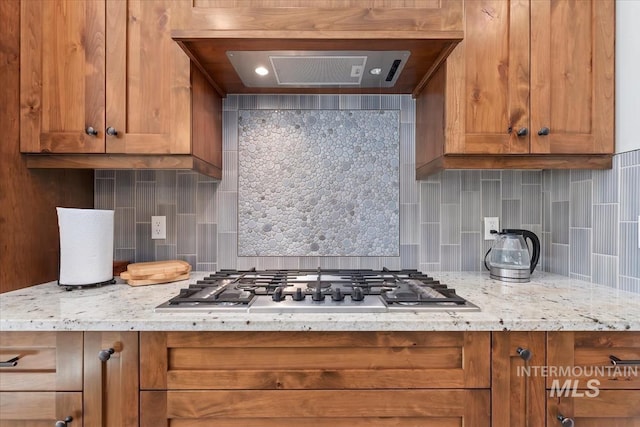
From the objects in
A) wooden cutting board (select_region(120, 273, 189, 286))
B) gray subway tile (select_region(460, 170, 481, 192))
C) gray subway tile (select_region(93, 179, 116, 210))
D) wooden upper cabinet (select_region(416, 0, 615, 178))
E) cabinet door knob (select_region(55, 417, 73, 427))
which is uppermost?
wooden upper cabinet (select_region(416, 0, 615, 178))

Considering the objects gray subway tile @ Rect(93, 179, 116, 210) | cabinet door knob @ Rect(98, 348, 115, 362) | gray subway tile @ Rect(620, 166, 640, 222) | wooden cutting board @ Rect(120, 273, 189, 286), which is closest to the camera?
cabinet door knob @ Rect(98, 348, 115, 362)

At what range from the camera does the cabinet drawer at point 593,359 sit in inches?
37.0

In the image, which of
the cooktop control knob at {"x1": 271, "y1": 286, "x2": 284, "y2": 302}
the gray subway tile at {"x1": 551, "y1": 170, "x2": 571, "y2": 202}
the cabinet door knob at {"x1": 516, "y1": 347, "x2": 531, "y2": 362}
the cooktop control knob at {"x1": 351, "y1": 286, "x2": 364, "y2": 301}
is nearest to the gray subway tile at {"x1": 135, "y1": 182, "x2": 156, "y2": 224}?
the cooktop control knob at {"x1": 271, "y1": 286, "x2": 284, "y2": 302}

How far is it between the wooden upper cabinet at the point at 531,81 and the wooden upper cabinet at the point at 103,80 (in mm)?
1052

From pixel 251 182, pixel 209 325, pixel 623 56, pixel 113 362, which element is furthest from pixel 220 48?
pixel 623 56

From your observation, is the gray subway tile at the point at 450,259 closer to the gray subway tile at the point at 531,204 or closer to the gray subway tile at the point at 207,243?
the gray subway tile at the point at 531,204

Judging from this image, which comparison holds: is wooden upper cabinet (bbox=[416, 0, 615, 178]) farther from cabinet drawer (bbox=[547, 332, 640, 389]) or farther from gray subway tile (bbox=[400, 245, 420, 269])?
cabinet drawer (bbox=[547, 332, 640, 389])

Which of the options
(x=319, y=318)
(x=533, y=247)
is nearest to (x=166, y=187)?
(x=319, y=318)

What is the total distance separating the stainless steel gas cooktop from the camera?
98cm

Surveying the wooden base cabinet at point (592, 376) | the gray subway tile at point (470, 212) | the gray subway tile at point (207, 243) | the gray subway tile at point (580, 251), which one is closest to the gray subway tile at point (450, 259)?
the gray subway tile at point (470, 212)

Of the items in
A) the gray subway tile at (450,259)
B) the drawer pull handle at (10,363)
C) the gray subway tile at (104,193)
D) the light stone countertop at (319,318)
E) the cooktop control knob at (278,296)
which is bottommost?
the drawer pull handle at (10,363)

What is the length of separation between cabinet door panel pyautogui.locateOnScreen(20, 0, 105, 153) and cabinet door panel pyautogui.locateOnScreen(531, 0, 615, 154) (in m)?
1.67

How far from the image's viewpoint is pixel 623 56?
1243mm

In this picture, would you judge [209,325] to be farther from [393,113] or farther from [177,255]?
[393,113]
